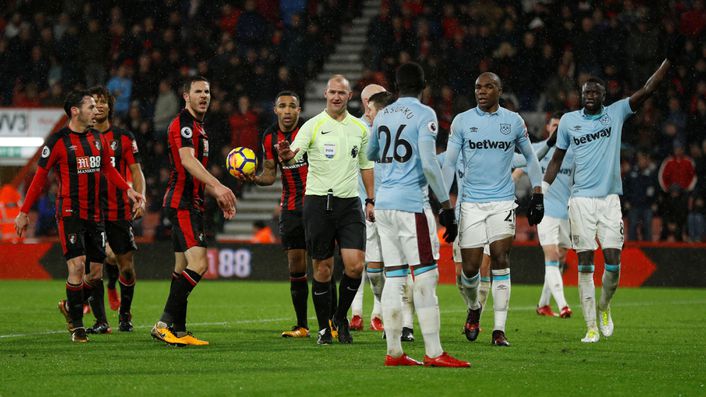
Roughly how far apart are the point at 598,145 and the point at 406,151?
3.29 m

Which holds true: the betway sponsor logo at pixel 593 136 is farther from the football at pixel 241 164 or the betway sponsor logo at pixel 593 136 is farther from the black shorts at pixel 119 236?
the black shorts at pixel 119 236

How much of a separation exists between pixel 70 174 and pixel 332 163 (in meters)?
2.74

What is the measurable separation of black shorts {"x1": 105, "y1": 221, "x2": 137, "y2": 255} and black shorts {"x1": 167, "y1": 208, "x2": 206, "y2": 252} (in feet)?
6.54

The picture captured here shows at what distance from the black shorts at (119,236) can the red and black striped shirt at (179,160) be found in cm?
Answer: 192

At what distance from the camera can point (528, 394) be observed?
24.8 feet

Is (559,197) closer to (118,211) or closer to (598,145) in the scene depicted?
(598,145)

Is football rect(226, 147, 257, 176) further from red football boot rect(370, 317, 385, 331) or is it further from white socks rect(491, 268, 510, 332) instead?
red football boot rect(370, 317, 385, 331)

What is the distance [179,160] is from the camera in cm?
1071

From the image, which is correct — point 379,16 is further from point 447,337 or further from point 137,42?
point 447,337

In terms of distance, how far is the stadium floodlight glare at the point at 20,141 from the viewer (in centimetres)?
2723

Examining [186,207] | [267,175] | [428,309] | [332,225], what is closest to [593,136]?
[332,225]

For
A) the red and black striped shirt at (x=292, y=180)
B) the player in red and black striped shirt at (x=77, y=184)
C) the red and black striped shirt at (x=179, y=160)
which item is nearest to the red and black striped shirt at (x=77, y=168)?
the player in red and black striped shirt at (x=77, y=184)

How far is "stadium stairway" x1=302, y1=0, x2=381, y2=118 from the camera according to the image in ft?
88.7

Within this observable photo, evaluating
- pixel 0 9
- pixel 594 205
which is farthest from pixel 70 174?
pixel 0 9
